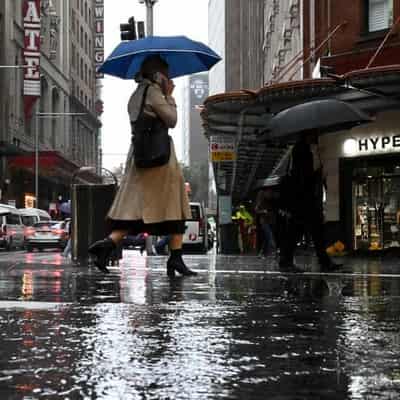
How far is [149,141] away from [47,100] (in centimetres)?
7234

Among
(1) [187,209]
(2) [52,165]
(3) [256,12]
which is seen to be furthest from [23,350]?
(3) [256,12]

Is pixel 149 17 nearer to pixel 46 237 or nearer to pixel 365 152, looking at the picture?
pixel 365 152

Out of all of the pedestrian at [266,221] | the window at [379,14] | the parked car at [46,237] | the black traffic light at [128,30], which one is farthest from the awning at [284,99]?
the parked car at [46,237]

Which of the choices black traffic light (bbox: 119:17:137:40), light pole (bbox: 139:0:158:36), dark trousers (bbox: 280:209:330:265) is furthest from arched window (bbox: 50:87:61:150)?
dark trousers (bbox: 280:209:330:265)

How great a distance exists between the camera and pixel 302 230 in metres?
9.85

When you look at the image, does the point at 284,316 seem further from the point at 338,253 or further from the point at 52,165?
the point at 52,165

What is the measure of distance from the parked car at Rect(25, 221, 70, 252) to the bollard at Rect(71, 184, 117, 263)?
2752 centimetres

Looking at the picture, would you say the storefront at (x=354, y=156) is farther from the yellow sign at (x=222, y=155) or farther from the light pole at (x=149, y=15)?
the light pole at (x=149, y=15)

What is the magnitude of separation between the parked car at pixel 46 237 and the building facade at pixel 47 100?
15253 millimetres

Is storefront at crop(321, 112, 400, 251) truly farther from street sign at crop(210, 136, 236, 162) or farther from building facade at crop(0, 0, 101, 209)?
building facade at crop(0, 0, 101, 209)

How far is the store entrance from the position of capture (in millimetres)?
21047

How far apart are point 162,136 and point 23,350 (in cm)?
395

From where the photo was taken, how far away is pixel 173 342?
11.6ft

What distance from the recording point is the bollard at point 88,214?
11102 millimetres
